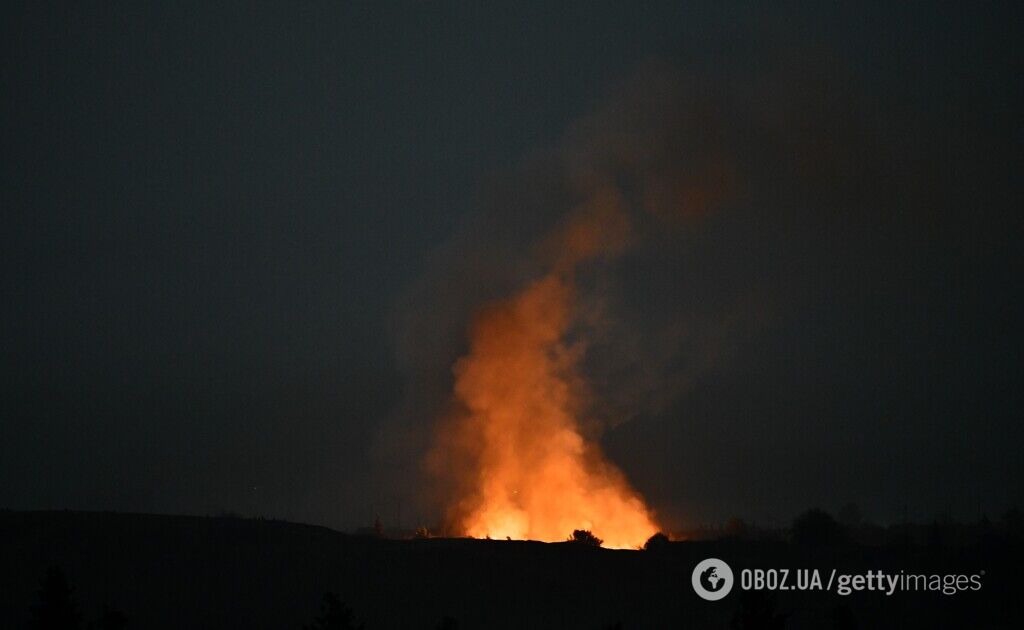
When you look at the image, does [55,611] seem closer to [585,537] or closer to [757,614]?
[757,614]

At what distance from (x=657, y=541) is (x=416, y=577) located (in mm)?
35981

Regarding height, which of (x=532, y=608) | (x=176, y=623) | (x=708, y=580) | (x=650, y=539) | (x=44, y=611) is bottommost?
(x=44, y=611)

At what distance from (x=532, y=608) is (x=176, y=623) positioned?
91.7 ft

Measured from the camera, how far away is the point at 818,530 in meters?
144

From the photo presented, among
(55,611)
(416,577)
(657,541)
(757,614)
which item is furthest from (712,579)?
(55,611)

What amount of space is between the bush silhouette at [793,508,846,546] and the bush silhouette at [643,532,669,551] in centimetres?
2495

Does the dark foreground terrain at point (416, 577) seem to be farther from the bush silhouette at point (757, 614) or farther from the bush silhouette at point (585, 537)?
the bush silhouette at point (757, 614)

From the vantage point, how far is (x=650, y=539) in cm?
12531

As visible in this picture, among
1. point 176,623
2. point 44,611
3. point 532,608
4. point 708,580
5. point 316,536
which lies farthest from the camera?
point 316,536

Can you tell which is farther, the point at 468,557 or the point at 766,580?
the point at 468,557

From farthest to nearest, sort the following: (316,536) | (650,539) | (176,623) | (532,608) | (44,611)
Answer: (650,539)
(316,536)
(532,608)
(176,623)
(44,611)

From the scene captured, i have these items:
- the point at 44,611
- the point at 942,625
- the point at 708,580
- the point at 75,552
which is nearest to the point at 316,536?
the point at 75,552

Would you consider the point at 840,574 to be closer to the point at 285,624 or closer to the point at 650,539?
the point at 650,539

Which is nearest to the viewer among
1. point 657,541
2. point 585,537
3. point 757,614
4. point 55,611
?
point 757,614
